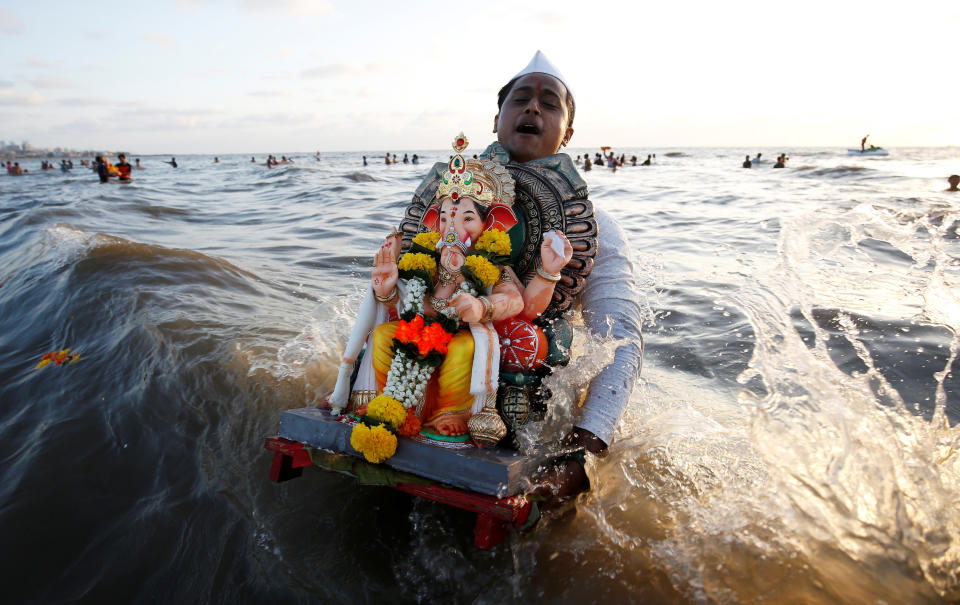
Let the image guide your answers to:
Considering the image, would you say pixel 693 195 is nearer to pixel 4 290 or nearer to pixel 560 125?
pixel 560 125

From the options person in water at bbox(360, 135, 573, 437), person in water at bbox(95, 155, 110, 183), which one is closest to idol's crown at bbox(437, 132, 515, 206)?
person in water at bbox(360, 135, 573, 437)

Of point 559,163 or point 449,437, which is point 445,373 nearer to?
point 449,437

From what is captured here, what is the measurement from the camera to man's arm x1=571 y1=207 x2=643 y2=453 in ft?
9.50

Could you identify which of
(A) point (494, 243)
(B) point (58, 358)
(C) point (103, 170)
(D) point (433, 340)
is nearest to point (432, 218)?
(A) point (494, 243)

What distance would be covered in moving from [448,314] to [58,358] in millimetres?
4406

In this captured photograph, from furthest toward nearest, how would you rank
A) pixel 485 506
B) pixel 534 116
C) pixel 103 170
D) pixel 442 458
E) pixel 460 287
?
pixel 103 170 < pixel 534 116 < pixel 460 287 < pixel 442 458 < pixel 485 506

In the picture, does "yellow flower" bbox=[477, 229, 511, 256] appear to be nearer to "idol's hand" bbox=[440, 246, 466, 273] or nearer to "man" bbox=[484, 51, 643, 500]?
"idol's hand" bbox=[440, 246, 466, 273]

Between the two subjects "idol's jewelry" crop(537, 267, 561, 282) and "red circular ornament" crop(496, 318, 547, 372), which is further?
"red circular ornament" crop(496, 318, 547, 372)

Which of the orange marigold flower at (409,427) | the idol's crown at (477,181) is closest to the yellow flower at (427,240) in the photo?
the idol's crown at (477,181)

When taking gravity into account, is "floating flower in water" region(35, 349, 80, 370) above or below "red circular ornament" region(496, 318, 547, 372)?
below

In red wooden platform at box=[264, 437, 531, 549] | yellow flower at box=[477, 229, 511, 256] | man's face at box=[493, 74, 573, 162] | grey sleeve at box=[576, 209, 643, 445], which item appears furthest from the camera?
man's face at box=[493, 74, 573, 162]

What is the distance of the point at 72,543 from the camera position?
2904mm

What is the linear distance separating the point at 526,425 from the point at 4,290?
26.2 ft

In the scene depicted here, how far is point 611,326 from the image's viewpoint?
126 inches
